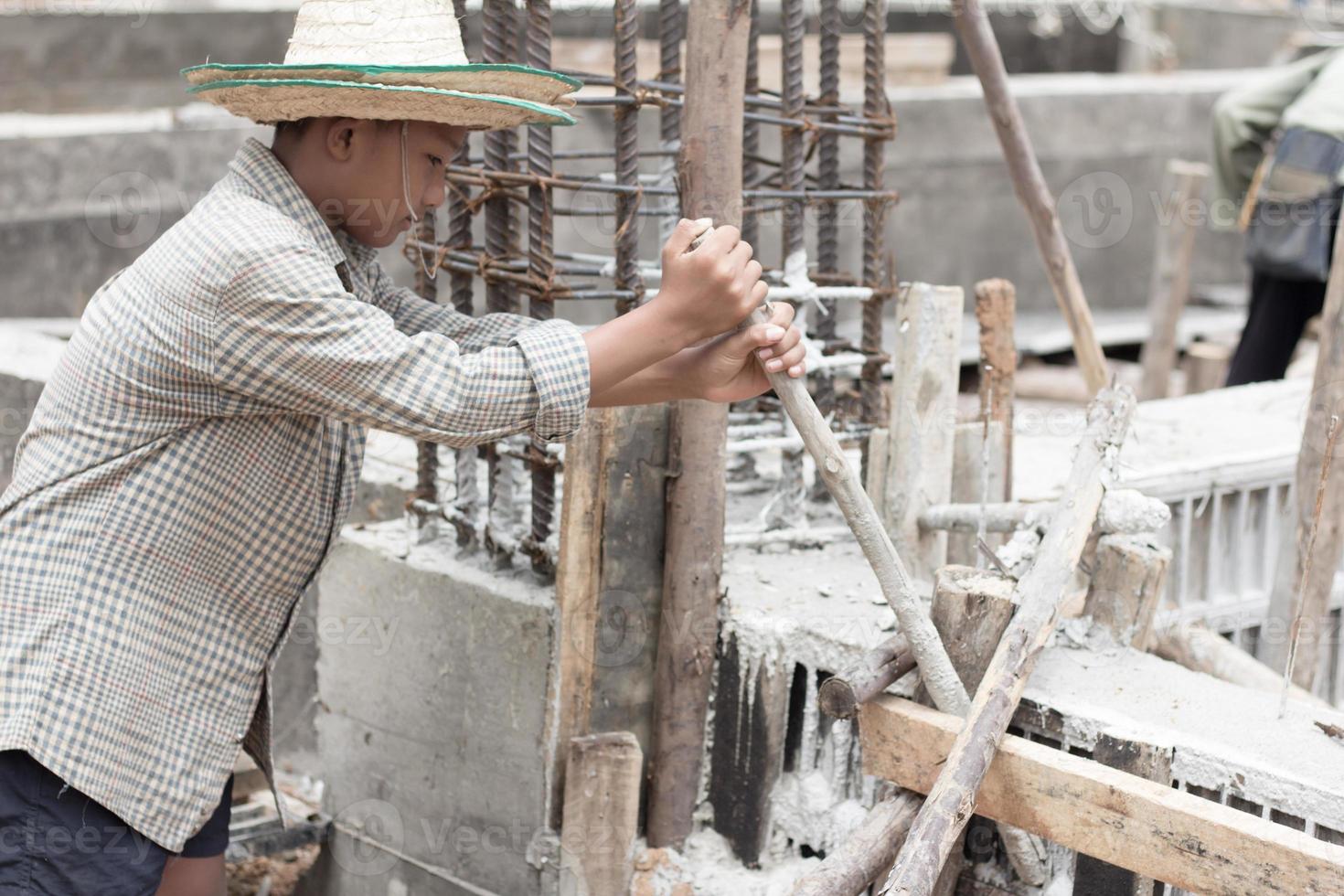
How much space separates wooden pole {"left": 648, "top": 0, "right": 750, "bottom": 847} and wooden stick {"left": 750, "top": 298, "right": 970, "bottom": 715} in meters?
0.53

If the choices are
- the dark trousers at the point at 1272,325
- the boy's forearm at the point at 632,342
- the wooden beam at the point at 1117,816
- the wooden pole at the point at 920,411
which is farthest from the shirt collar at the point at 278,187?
the dark trousers at the point at 1272,325

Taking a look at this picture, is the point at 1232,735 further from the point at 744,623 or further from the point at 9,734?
the point at 9,734

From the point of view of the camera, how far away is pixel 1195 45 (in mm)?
13523

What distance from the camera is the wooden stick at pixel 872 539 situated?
8.08 ft

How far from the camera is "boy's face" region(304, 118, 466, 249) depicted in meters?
2.42

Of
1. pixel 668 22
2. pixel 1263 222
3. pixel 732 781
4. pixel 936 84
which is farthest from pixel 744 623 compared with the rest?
pixel 936 84

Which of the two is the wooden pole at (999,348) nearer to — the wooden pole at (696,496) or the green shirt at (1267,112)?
the wooden pole at (696,496)

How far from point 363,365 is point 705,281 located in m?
0.54

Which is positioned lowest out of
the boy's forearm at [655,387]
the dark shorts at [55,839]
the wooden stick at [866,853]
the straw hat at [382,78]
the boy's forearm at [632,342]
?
the wooden stick at [866,853]

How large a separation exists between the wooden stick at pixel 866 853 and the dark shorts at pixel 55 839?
1178 millimetres

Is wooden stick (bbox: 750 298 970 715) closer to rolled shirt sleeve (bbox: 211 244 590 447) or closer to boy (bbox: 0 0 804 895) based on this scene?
boy (bbox: 0 0 804 895)

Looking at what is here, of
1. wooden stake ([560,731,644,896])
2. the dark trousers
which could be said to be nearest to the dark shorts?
wooden stake ([560,731,644,896])

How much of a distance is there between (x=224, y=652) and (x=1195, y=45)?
514 inches

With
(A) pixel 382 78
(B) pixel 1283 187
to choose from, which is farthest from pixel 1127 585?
(B) pixel 1283 187
